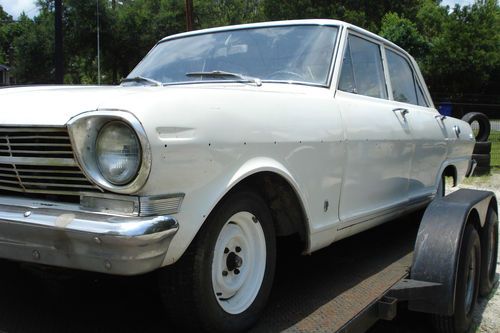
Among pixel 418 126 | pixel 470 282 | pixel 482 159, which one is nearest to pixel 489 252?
pixel 470 282

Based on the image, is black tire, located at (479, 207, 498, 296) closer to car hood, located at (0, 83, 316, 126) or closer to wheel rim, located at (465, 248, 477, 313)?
wheel rim, located at (465, 248, 477, 313)

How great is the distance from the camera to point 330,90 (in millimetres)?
3135

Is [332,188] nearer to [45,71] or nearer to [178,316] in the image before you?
[178,316]

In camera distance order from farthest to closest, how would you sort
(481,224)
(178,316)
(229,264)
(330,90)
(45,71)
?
(45,71) → (481,224) → (330,90) → (229,264) → (178,316)

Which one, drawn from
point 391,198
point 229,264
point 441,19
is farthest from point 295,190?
point 441,19

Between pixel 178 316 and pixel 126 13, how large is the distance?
39433 mm

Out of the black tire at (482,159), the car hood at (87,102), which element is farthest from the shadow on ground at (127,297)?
the black tire at (482,159)

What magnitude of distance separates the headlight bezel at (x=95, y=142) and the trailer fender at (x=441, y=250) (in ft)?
5.54

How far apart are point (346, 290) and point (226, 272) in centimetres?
82

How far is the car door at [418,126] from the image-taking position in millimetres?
4113

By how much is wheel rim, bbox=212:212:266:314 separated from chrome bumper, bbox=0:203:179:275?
0.40 metres

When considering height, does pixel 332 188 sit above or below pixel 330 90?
below

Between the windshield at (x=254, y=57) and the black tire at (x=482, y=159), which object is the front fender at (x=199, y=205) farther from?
the black tire at (x=482, y=159)

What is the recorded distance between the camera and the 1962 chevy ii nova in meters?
1.90
